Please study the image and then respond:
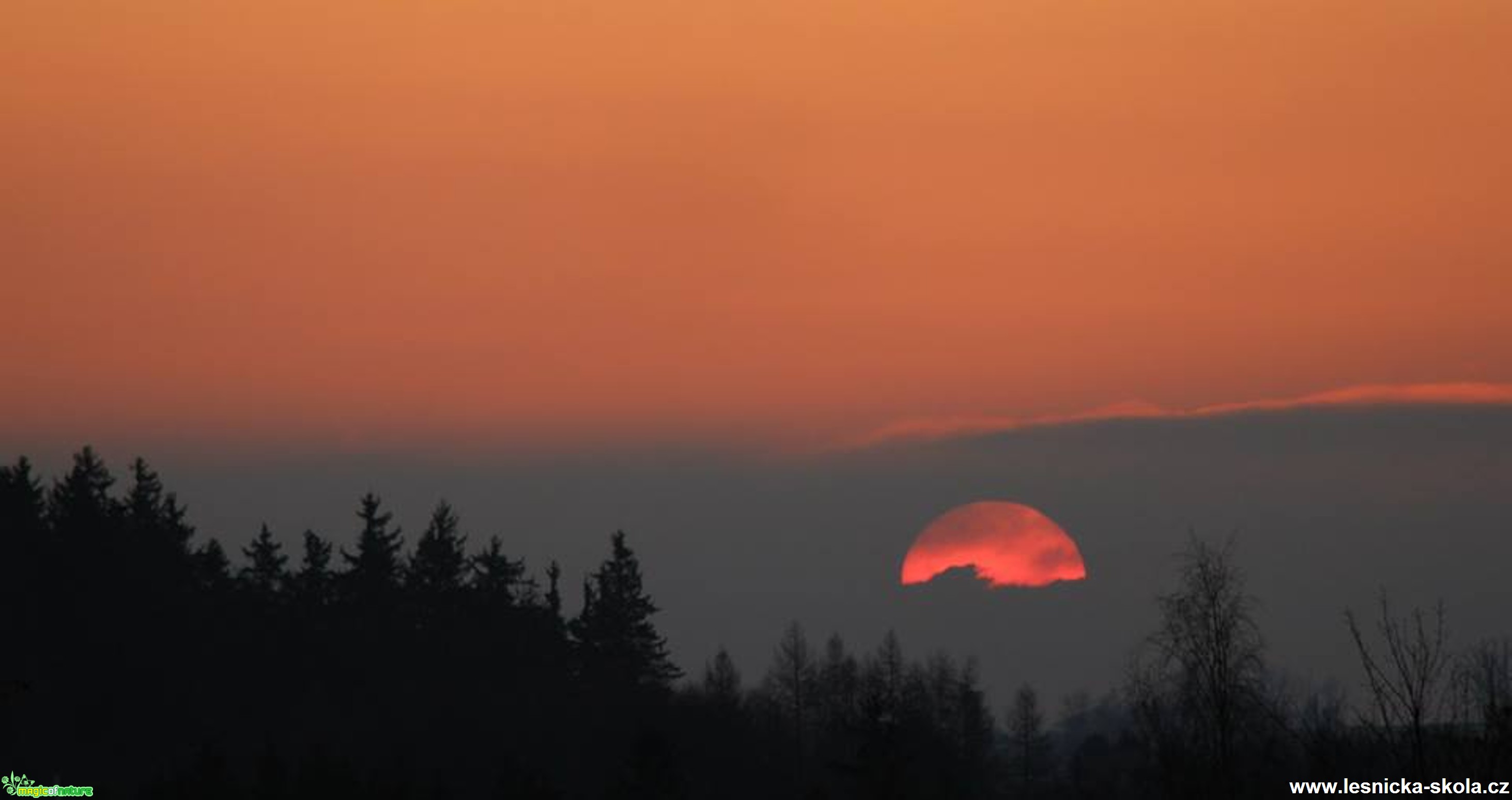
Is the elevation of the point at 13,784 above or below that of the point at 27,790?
above

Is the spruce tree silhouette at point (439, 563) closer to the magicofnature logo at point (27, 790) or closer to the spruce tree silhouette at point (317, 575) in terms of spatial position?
the spruce tree silhouette at point (317, 575)

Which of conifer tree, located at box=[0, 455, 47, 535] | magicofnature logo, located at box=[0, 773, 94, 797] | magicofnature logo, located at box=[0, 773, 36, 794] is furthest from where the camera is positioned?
conifer tree, located at box=[0, 455, 47, 535]

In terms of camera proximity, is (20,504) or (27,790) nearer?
(27,790)

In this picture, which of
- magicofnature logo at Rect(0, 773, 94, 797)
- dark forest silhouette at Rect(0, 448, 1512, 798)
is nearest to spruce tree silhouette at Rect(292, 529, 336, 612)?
dark forest silhouette at Rect(0, 448, 1512, 798)

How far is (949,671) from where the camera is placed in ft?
577

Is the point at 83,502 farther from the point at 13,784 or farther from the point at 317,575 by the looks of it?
the point at 13,784

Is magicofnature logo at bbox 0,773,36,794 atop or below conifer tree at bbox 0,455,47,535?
below

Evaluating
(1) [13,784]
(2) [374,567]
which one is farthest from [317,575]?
(1) [13,784]

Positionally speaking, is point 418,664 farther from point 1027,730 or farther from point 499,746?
point 1027,730

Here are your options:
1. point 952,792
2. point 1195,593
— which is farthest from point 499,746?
point 1195,593

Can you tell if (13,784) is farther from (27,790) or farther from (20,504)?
(20,504)

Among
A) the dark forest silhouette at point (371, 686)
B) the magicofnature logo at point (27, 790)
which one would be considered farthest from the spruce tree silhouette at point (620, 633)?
the magicofnature logo at point (27, 790)

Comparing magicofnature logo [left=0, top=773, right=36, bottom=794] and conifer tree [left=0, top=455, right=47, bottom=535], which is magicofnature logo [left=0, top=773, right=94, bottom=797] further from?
conifer tree [left=0, top=455, right=47, bottom=535]

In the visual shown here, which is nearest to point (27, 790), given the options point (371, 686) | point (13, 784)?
point (13, 784)
